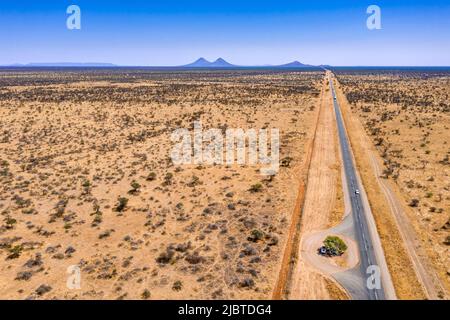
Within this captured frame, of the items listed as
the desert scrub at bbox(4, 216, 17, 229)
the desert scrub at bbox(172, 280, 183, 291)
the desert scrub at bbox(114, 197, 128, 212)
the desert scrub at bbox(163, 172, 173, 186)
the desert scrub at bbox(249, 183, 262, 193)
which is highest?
the desert scrub at bbox(163, 172, 173, 186)

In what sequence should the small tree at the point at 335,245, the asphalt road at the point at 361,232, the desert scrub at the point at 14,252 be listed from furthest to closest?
the desert scrub at the point at 14,252, the small tree at the point at 335,245, the asphalt road at the point at 361,232

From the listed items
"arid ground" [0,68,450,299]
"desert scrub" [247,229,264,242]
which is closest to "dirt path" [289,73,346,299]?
"arid ground" [0,68,450,299]

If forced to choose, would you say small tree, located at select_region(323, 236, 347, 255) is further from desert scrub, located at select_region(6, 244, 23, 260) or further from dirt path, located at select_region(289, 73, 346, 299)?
desert scrub, located at select_region(6, 244, 23, 260)

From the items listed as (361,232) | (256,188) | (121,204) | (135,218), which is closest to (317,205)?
(361,232)

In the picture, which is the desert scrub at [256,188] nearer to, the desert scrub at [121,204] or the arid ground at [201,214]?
the arid ground at [201,214]

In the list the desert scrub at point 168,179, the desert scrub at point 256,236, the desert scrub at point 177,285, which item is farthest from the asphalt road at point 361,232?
the desert scrub at point 168,179

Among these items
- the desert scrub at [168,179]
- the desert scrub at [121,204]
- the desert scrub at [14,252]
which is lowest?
the desert scrub at [14,252]

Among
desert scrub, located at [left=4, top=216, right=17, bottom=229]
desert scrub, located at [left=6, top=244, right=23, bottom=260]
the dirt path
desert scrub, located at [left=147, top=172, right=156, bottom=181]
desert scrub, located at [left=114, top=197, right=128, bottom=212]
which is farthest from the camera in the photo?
desert scrub, located at [left=147, top=172, right=156, bottom=181]

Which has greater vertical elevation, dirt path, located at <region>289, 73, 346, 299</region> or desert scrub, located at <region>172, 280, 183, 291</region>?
dirt path, located at <region>289, 73, 346, 299</region>

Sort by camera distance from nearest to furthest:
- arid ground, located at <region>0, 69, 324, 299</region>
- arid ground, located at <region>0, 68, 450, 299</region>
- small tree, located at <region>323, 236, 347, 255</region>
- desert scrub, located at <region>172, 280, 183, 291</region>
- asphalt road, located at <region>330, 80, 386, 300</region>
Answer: asphalt road, located at <region>330, 80, 386, 300</region>
desert scrub, located at <region>172, 280, 183, 291</region>
arid ground, located at <region>0, 68, 450, 299</region>
arid ground, located at <region>0, 69, 324, 299</region>
small tree, located at <region>323, 236, 347, 255</region>
